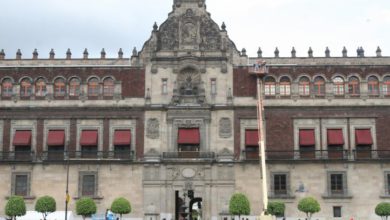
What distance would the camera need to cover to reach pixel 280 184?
6050cm

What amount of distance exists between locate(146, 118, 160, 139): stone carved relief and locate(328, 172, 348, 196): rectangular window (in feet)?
56.8

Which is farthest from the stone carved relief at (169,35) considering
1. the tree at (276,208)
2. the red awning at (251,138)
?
the tree at (276,208)

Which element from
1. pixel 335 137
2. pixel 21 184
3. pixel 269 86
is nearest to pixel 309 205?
pixel 335 137

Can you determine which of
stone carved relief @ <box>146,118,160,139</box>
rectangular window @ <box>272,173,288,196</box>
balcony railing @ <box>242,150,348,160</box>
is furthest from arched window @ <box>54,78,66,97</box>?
rectangular window @ <box>272,173,288,196</box>

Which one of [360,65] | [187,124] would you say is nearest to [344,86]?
[360,65]

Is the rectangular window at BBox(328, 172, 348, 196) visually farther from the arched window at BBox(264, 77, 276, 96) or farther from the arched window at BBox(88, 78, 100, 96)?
the arched window at BBox(88, 78, 100, 96)

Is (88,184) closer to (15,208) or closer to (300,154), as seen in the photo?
(15,208)

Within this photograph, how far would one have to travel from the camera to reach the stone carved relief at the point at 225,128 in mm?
61281

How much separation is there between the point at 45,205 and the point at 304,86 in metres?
27.6

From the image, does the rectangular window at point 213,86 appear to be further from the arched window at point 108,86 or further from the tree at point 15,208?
the tree at point 15,208

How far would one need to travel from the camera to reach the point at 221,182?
197 feet

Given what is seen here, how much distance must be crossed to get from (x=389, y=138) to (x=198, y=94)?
19.3 m

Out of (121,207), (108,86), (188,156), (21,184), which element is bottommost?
(121,207)

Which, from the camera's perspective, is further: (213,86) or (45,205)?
(213,86)
